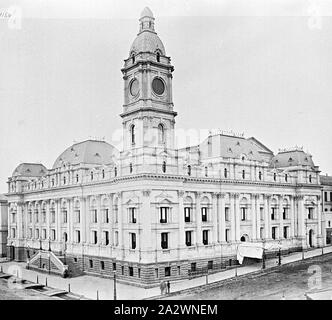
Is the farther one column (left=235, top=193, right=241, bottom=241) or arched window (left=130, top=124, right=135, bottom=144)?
column (left=235, top=193, right=241, bottom=241)

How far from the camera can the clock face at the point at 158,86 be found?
57147mm

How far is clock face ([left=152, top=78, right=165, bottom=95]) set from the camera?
2250 inches

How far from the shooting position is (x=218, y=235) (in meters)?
63.0

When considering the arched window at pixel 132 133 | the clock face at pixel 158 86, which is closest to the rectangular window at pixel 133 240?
the arched window at pixel 132 133

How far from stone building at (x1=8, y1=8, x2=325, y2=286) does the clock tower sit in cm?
11

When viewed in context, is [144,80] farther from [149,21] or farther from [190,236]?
[190,236]

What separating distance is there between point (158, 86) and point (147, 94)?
6.24ft

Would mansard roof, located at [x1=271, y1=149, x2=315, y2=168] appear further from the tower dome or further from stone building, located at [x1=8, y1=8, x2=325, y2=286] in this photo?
the tower dome

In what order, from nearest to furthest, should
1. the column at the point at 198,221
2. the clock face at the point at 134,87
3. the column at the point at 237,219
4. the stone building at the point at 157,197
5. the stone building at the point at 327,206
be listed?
1. the stone building at the point at 157,197
2. the clock face at the point at 134,87
3. the column at the point at 198,221
4. the column at the point at 237,219
5. the stone building at the point at 327,206

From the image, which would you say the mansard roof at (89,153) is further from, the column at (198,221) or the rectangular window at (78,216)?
the column at (198,221)

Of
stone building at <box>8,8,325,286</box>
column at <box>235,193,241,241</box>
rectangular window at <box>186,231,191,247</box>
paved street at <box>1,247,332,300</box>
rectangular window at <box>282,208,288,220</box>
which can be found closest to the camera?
paved street at <box>1,247,332,300</box>

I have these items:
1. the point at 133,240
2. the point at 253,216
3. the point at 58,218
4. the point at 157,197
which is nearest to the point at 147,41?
the point at 157,197

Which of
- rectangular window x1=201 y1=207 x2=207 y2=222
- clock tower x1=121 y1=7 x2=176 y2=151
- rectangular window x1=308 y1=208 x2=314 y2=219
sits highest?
clock tower x1=121 y1=7 x2=176 y2=151

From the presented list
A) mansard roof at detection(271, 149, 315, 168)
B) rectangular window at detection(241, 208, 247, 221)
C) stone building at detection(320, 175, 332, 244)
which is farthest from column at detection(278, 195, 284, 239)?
stone building at detection(320, 175, 332, 244)
